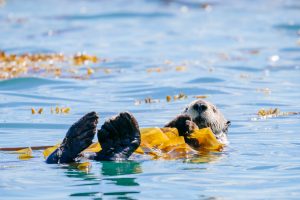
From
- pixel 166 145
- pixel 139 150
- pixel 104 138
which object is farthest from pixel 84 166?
pixel 166 145

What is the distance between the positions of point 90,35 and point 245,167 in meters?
16.3

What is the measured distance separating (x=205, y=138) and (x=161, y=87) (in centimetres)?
589

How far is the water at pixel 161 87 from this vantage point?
20.3 ft

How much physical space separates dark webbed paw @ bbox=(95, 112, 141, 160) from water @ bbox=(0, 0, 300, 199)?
0.39ft

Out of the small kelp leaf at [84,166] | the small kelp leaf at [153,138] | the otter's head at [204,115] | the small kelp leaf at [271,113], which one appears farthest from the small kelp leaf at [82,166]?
the small kelp leaf at [271,113]

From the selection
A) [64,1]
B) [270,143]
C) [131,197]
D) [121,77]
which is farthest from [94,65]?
[64,1]

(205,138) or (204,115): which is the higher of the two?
(204,115)

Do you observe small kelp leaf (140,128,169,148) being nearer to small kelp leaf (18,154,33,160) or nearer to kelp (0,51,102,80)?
small kelp leaf (18,154,33,160)

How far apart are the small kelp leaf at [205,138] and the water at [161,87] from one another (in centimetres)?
14

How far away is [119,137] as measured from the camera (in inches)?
258

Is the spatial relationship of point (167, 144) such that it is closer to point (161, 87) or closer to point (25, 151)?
point (25, 151)

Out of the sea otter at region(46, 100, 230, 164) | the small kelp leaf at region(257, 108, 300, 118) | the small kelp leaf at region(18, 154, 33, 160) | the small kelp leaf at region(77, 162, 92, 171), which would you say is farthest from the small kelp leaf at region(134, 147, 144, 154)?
the small kelp leaf at region(257, 108, 300, 118)

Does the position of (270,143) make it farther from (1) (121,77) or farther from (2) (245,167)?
(1) (121,77)

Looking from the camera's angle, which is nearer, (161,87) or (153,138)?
(153,138)
